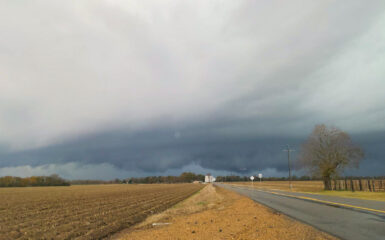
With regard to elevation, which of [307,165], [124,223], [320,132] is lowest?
[124,223]

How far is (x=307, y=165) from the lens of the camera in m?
53.3

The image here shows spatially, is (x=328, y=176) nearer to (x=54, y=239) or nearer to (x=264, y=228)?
(x=264, y=228)

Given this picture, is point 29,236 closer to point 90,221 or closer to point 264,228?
point 90,221

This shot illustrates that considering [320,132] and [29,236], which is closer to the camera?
[29,236]

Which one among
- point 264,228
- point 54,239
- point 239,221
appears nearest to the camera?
point 264,228

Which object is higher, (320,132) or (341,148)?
(320,132)

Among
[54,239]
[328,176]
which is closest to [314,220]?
[54,239]

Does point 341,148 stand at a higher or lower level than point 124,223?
higher

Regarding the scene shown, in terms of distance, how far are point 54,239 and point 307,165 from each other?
5011 cm

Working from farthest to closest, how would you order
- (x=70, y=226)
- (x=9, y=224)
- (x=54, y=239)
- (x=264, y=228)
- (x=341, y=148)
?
(x=341, y=148) → (x=9, y=224) → (x=70, y=226) → (x=54, y=239) → (x=264, y=228)

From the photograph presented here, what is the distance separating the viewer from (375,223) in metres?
12.0

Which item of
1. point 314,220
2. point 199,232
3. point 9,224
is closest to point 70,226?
point 9,224

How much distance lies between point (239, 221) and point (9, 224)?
15076mm

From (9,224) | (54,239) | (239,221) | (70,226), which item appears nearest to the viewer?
(54,239)
